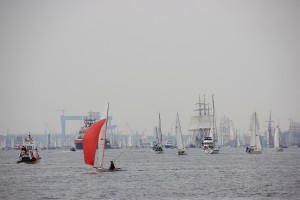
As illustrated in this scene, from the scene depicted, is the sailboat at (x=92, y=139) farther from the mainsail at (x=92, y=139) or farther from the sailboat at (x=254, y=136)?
the sailboat at (x=254, y=136)

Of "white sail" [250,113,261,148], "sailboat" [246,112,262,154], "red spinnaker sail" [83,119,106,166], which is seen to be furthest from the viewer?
"sailboat" [246,112,262,154]

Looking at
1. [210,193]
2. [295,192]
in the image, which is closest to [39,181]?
[210,193]

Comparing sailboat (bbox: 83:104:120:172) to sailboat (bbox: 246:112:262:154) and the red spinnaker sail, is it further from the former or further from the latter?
sailboat (bbox: 246:112:262:154)

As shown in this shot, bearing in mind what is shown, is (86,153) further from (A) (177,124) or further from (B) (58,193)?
(A) (177,124)

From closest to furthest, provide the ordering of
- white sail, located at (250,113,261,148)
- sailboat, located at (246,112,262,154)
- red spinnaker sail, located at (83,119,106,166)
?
1. red spinnaker sail, located at (83,119,106,166)
2. white sail, located at (250,113,261,148)
3. sailboat, located at (246,112,262,154)

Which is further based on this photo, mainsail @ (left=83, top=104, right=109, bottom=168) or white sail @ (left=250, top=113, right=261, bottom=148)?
white sail @ (left=250, top=113, right=261, bottom=148)

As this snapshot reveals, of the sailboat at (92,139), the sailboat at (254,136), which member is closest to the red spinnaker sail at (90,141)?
the sailboat at (92,139)

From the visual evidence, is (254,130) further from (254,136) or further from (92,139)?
(92,139)

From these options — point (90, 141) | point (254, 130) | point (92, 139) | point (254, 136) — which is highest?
point (254, 130)

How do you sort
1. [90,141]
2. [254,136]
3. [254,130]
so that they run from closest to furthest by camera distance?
[90,141] → [254,130] → [254,136]

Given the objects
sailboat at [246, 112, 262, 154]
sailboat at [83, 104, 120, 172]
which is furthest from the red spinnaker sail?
sailboat at [246, 112, 262, 154]

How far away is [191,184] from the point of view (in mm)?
69062

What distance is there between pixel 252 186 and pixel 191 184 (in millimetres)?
7472

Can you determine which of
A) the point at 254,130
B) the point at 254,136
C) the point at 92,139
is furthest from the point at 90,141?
the point at 254,136
